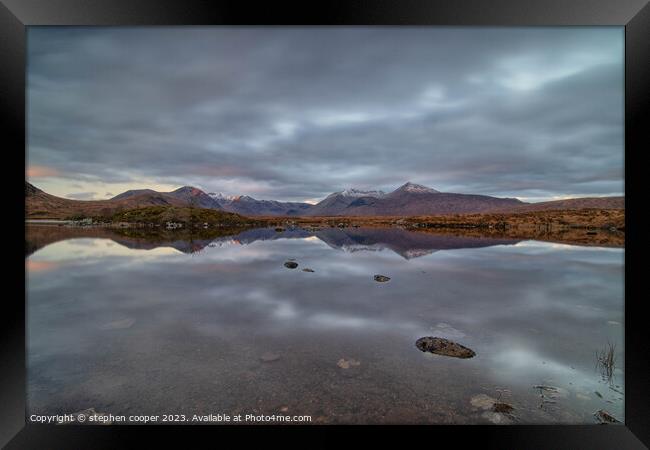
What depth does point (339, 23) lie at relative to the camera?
475 centimetres

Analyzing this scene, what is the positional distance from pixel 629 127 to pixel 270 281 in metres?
15.2

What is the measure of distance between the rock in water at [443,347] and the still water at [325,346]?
22 centimetres

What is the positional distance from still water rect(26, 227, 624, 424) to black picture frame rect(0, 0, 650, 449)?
987mm

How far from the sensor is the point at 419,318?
32.9 ft

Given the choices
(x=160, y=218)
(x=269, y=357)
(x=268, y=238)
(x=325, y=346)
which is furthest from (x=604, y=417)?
(x=160, y=218)

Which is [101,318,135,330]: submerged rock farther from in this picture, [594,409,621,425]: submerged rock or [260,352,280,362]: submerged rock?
[594,409,621,425]: submerged rock

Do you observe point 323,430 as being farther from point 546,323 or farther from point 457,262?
point 457,262

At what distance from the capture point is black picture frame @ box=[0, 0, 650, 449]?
4.11 m

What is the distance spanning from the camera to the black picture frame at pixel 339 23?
411 cm

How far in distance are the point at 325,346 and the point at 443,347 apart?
129 inches

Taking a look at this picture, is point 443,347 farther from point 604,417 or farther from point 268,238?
point 268,238

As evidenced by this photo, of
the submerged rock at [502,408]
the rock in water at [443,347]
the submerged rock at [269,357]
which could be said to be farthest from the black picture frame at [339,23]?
the rock in water at [443,347]

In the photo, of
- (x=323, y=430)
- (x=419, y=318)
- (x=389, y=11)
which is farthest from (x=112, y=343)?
(x=389, y=11)

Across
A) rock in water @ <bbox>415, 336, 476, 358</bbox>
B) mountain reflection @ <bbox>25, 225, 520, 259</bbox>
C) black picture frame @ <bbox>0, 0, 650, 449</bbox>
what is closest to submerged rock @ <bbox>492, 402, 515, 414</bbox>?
black picture frame @ <bbox>0, 0, 650, 449</bbox>
